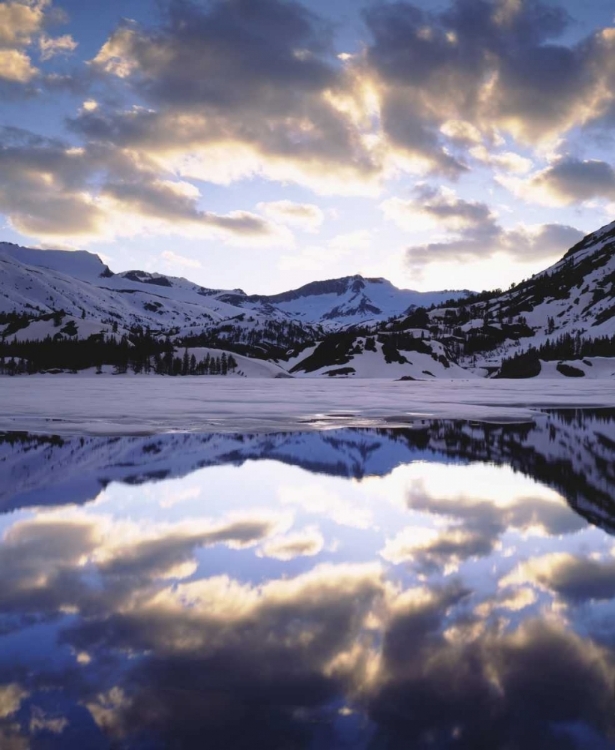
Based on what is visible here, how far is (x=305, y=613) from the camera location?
17.1 ft

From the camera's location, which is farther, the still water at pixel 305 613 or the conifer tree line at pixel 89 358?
the conifer tree line at pixel 89 358

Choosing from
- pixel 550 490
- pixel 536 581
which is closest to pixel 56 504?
pixel 536 581

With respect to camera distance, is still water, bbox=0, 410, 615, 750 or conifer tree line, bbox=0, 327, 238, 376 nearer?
still water, bbox=0, 410, 615, 750

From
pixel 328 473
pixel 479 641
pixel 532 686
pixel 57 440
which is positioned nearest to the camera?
pixel 532 686

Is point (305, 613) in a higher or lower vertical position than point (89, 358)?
lower

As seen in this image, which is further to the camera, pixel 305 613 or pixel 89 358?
pixel 89 358

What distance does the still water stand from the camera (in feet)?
11.6

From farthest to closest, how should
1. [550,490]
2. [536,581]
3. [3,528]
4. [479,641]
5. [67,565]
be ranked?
[550,490] < [3,528] < [67,565] < [536,581] < [479,641]

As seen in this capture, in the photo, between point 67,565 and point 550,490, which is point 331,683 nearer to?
point 67,565

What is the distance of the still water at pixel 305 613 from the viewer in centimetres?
354

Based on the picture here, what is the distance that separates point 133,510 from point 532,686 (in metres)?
6.86

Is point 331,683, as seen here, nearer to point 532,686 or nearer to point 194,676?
point 194,676

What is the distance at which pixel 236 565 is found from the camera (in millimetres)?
6539

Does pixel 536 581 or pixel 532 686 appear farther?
pixel 536 581
